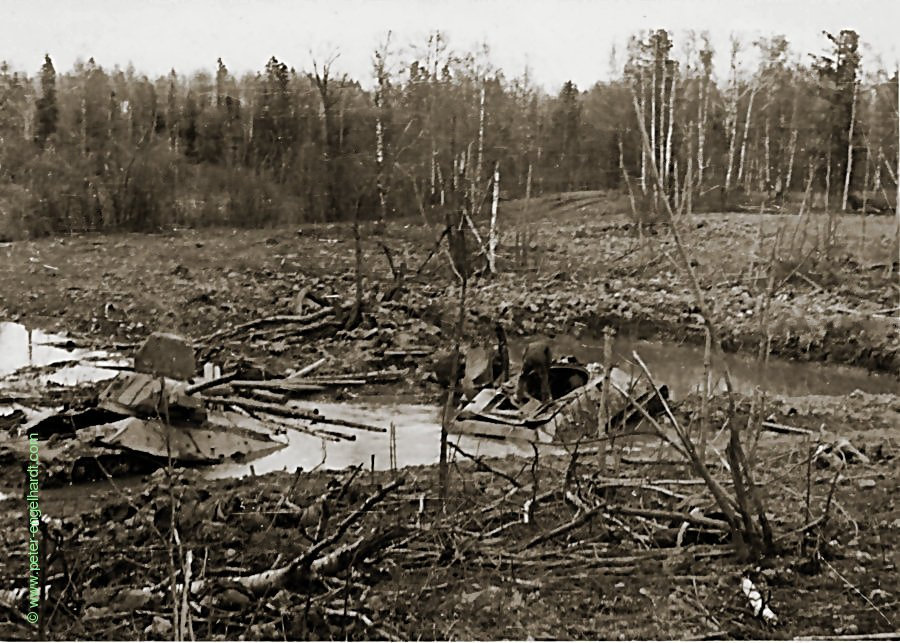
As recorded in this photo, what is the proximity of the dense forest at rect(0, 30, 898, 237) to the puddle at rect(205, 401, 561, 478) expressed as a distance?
2.41 ft

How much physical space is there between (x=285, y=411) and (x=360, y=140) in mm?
1061

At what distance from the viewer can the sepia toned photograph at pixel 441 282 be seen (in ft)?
9.95

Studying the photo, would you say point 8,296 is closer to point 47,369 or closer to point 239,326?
point 47,369

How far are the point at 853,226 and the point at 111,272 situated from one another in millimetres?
2787

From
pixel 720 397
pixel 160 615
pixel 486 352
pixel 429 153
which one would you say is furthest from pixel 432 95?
pixel 160 615

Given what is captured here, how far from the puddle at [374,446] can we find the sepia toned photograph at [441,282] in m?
0.01

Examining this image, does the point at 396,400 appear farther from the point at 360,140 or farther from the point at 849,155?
the point at 849,155

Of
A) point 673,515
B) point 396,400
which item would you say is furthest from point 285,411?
point 673,515

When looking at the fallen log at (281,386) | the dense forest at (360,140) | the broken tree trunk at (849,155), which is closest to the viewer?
the dense forest at (360,140)

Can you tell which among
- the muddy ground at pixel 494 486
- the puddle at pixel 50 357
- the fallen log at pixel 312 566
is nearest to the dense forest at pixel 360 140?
the muddy ground at pixel 494 486

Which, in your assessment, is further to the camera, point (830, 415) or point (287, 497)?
point (830, 415)

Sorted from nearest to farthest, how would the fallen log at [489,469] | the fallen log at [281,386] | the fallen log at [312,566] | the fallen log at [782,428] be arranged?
the fallen log at [312,566] → the fallen log at [489,469] → the fallen log at [281,386] → the fallen log at [782,428]

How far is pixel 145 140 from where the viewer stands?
315cm

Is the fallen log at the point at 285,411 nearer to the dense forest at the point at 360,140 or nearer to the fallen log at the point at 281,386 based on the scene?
the fallen log at the point at 281,386
